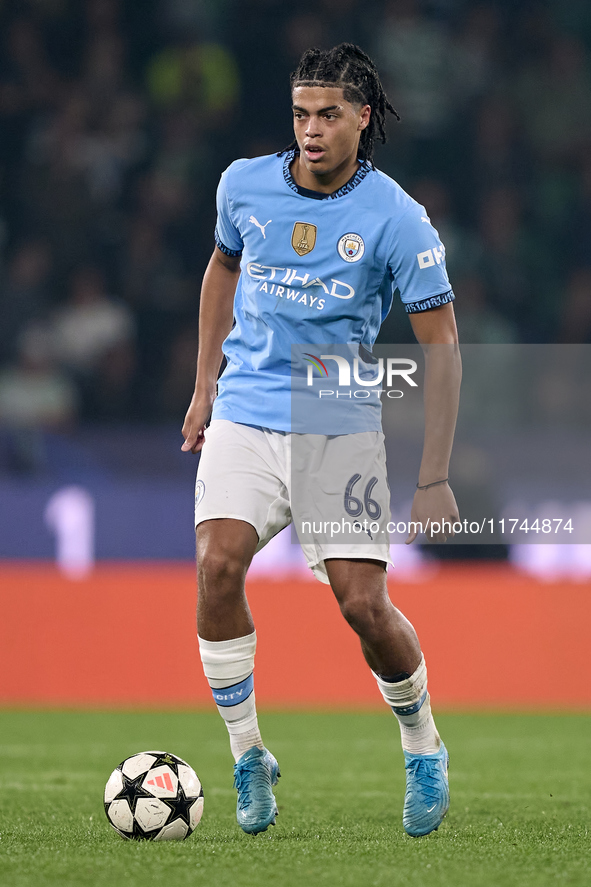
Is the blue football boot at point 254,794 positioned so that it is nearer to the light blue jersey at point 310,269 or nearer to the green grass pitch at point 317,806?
the green grass pitch at point 317,806

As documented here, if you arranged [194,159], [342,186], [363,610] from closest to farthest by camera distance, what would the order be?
[363,610], [342,186], [194,159]

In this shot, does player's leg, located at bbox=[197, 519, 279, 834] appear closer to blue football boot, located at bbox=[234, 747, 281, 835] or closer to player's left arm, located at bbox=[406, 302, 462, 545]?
blue football boot, located at bbox=[234, 747, 281, 835]

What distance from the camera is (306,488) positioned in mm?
3445

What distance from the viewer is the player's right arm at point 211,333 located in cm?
378

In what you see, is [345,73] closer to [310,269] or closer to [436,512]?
[310,269]

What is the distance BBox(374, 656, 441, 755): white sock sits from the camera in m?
3.42

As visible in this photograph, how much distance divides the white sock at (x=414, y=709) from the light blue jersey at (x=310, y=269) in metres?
0.76

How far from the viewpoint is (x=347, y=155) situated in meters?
3.46

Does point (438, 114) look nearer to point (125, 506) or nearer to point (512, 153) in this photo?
point (512, 153)

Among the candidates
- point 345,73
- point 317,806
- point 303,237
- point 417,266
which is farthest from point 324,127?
point 317,806

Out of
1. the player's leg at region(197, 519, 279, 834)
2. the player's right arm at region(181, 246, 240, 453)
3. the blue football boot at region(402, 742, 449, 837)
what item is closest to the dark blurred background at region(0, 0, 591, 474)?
the player's right arm at region(181, 246, 240, 453)

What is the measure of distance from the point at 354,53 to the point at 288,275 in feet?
2.12

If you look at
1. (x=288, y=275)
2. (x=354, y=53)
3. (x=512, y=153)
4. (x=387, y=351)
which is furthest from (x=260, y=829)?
(x=512, y=153)

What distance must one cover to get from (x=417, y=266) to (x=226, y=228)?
0.63 meters
